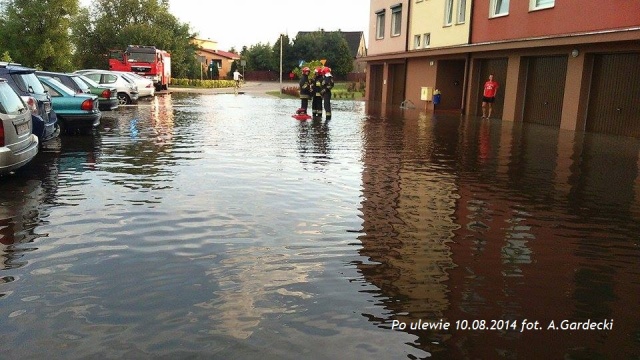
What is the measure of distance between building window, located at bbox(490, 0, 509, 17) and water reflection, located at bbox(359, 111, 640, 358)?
12.8 m

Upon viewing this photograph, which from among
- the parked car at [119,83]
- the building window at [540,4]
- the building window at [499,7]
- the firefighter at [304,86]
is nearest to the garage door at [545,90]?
the building window at [540,4]

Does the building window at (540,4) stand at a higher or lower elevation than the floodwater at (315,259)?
higher

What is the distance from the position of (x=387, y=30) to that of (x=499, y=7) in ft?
47.6

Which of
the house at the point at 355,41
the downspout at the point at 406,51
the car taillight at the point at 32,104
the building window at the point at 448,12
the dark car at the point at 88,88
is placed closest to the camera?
the car taillight at the point at 32,104

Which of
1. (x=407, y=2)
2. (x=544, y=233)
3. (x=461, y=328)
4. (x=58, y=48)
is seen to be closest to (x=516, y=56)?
(x=407, y=2)

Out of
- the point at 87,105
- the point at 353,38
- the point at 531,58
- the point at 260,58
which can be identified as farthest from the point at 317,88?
the point at 353,38

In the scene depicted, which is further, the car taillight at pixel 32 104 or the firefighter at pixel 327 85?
the firefighter at pixel 327 85

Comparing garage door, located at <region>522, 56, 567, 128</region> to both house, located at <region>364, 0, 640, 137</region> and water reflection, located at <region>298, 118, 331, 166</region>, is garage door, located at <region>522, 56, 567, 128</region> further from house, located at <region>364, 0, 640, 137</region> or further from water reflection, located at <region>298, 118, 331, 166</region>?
water reflection, located at <region>298, 118, 331, 166</region>

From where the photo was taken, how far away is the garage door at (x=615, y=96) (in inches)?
713

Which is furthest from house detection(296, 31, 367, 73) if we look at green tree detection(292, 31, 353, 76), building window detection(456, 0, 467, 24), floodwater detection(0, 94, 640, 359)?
floodwater detection(0, 94, 640, 359)

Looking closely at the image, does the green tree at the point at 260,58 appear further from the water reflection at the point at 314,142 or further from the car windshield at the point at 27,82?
the car windshield at the point at 27,82

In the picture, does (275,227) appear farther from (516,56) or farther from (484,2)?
(484,2)

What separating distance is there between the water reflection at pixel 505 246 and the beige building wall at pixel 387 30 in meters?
24.2

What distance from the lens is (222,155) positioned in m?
12.3
